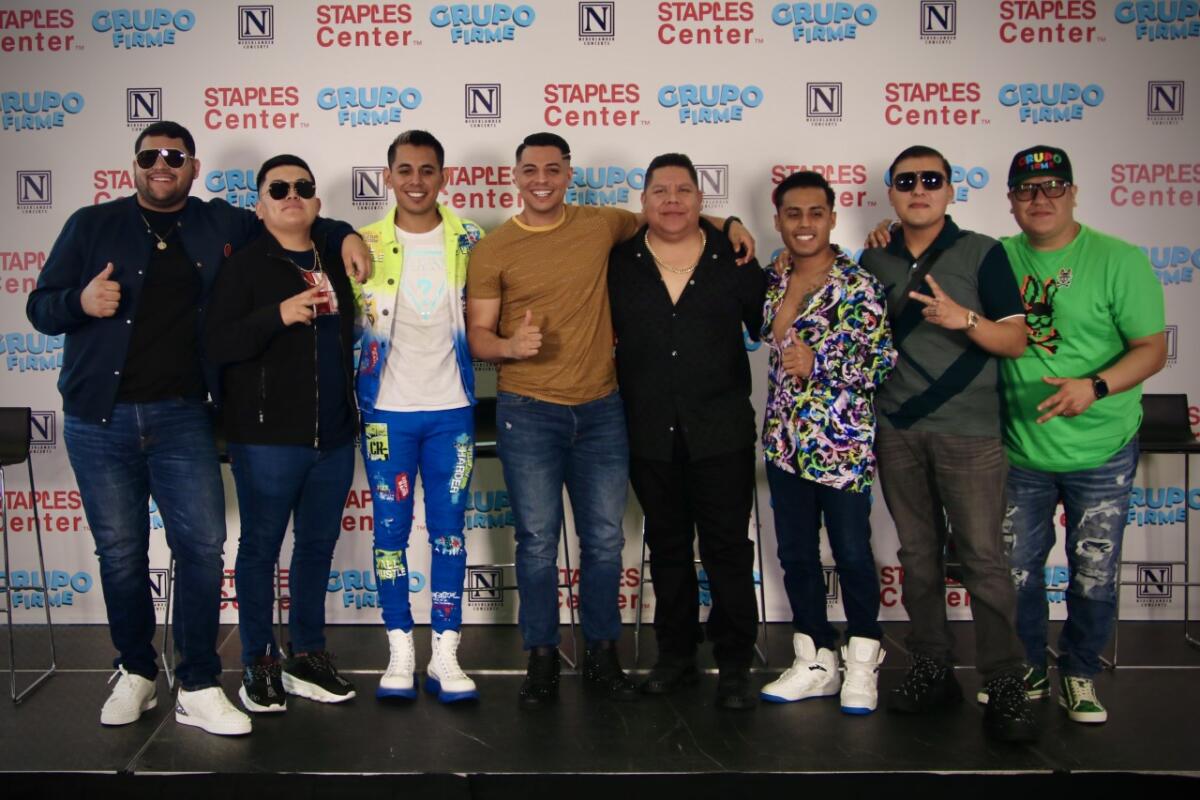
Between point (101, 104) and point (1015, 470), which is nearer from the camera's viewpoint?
point (1015, 470)

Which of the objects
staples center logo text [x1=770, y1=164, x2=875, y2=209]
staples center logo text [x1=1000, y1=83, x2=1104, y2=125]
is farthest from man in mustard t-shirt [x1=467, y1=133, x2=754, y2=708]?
staples center logo text [x1=1000, y1=83, x2=1104, y2=125]

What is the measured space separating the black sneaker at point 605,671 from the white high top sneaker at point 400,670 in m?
0.57

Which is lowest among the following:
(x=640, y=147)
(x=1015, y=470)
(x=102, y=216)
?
(x=1015, y=470)

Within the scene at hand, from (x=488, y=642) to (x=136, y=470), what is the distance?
1.50 meters

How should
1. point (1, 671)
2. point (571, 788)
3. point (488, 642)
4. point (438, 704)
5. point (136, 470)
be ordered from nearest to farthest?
1. point (571, 788)
2. point (136, 470)
3. point (438, 704)
4. point (1, 671)
5. point (488, 642)

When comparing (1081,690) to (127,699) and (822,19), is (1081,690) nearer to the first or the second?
(822,19)

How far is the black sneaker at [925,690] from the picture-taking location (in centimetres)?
310

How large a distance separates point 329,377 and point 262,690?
98cm

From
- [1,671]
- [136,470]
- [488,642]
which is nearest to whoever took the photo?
[136,470]

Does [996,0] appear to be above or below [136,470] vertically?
above

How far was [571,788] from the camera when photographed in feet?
8.73

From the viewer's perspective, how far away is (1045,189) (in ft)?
9.68

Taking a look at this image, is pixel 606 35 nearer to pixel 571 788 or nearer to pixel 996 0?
pixel 996 0

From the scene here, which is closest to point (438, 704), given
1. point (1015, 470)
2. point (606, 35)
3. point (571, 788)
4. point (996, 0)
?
point (571, 788)
